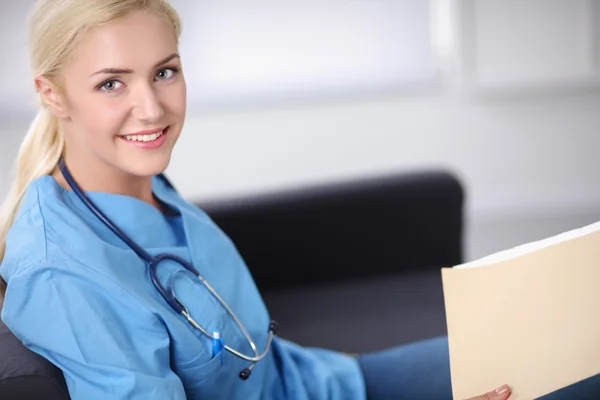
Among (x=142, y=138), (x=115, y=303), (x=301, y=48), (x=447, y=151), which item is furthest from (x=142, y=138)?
(x=447, y=151)

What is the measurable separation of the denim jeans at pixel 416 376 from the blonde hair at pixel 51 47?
2.14 feet

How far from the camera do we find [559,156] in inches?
130

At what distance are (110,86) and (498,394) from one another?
A: 64 cm

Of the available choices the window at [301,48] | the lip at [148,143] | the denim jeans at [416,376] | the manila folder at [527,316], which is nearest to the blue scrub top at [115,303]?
the lip at [148,143]

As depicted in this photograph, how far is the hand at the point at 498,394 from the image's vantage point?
1.03 meters

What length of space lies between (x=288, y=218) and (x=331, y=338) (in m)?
0.32

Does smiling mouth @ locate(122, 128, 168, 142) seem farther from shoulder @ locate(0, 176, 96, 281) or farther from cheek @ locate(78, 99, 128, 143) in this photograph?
shoulder @ locate(0, 176, 96, 281)

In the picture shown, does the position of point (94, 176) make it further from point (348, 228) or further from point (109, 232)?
point (348, 228)

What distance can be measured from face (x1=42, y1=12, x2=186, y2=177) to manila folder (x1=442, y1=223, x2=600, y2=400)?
1.45 feet

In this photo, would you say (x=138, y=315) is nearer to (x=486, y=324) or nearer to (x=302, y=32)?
(x=486, y=324)

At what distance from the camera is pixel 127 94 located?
3.56 feet

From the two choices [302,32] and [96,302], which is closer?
[96,302]

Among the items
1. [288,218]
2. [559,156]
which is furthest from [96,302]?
[559,156]

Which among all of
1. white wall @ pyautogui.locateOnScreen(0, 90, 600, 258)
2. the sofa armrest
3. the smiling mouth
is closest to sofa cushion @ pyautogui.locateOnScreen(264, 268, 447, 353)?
the sofa armrest
